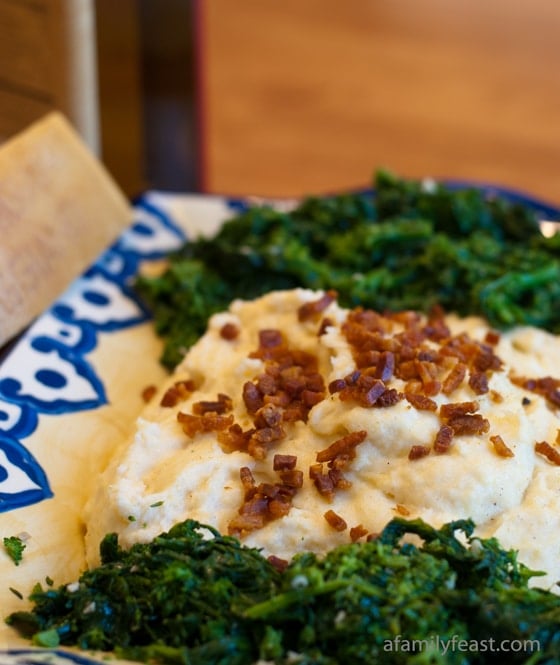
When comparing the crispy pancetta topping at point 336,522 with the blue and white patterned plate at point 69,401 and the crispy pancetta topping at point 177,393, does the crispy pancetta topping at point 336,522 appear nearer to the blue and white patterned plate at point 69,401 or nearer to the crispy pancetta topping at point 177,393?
the blue and white patterned plate at point 69,401

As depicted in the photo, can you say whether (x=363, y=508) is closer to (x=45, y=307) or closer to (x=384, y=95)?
(x=45, y=307)

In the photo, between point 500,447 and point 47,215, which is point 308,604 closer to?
point 500,447

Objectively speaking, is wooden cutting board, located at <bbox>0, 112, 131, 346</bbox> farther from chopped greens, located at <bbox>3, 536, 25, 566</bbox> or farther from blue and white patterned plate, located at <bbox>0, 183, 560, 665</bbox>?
chopped greens, located at <bbox>3, 536, 25, 566</bbox>

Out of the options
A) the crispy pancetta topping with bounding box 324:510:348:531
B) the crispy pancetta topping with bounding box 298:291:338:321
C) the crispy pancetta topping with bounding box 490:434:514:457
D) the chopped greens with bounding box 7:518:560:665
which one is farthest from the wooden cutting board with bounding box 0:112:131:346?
the crispy pancetta topping with bounding box 490:434:514:457

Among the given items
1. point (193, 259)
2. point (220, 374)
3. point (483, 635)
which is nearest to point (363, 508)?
point (483, 635)

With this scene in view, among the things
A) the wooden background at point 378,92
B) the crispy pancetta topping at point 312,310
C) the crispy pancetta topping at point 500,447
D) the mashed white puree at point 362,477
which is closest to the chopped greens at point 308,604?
the mashed white puree at point 362,477
